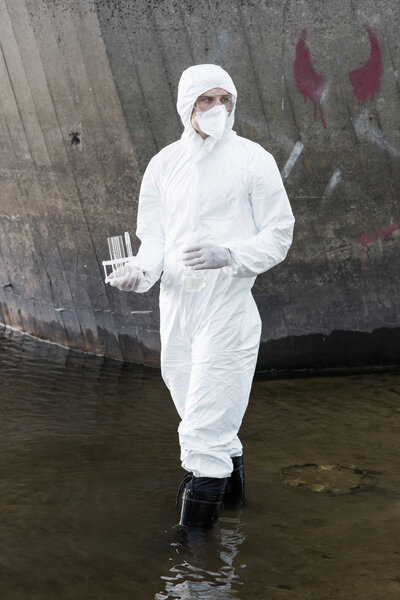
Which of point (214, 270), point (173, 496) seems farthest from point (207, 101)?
point (173, 496)

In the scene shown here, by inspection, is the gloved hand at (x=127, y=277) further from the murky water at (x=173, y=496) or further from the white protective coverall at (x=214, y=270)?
the murky water at (x=173, y=496)

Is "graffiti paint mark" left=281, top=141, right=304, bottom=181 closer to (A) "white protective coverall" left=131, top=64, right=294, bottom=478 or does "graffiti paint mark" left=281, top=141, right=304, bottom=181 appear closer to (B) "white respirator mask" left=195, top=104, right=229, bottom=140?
(A) "white protective coverall" left=131, top=64, right=294, bottom=478

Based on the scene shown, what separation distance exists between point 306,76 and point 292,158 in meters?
0.49

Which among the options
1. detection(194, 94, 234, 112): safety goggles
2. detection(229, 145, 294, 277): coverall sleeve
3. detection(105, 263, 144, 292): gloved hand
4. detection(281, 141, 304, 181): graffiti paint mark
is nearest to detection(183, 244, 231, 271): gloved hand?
detection(229, 145, 294, 277): coverall sleeve

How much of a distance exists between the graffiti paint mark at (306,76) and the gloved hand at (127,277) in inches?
94.6

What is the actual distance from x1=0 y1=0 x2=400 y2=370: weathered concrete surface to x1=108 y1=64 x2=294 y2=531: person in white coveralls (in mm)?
1937

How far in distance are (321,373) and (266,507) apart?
2162 mm

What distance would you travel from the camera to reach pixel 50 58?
230 inches

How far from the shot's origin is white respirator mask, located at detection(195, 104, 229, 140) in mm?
3475

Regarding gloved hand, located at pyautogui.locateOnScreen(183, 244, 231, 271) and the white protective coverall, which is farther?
the white protective coverall

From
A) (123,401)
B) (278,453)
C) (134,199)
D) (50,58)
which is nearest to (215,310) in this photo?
(278,453)

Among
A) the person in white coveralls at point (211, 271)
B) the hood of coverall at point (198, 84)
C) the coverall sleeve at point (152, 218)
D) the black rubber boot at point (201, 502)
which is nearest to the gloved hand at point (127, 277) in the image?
the person in white coveralls at point (211, 271)

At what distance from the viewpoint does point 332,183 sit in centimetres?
552

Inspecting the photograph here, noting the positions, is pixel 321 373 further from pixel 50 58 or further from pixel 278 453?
pixel 50 58
